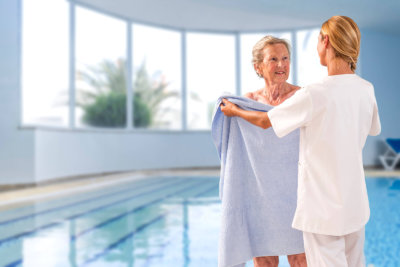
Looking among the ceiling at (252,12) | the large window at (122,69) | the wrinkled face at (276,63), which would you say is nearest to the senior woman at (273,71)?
the wrinkled face at (276,63)

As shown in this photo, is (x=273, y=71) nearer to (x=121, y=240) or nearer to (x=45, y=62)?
(x=121, y=240)

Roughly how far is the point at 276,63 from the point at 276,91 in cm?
13

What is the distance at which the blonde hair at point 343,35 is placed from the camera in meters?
1.10

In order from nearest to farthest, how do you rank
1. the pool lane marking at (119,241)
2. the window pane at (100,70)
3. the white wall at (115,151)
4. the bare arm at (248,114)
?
the bare arm at (248,114) < the pool lane marking at (119,241) < the white wall at (115,151) < the window pane at (100,70)

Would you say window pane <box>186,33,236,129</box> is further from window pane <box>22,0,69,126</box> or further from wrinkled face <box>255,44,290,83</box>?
wrinkled face <box>255,44,290,83</box>

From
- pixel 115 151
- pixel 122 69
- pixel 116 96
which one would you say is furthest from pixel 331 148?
pixel 122 69

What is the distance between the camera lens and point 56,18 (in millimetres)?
7727

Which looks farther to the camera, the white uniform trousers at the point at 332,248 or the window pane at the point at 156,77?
the window pane at the point at 156,77

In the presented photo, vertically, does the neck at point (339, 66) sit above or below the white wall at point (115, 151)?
above

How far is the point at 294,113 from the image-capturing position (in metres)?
1.11

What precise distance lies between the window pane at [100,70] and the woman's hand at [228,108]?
24.6 ft

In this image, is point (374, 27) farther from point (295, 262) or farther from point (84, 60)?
point (295, 262)

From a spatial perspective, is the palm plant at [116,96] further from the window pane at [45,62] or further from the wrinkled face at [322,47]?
the wrinkled face at [322,47]

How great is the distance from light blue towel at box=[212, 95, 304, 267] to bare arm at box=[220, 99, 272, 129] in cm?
3
